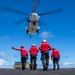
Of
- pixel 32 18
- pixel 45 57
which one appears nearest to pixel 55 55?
pixel 45 57

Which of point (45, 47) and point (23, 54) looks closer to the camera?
point (45, 47)

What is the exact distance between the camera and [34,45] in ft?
80.1

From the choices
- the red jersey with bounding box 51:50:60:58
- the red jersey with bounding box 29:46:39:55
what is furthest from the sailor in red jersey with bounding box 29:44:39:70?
the red jersey with bounding box 51:50:60:58

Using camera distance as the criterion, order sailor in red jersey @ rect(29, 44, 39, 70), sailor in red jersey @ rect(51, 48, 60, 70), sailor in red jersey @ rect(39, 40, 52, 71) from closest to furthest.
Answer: sailor in red jersey @ rect(39, 40, 52, 71) → sailor in red jersey @ rect(29, 44, 39, 70) → sailor in red jersey @ rect(51, 48, 60, 70)

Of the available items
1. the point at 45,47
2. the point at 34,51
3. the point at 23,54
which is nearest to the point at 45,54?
the point at 45,47

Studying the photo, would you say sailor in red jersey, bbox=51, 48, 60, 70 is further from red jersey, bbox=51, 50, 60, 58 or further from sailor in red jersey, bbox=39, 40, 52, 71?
sailor in red jersey, bbox=39, 40, 52, 71

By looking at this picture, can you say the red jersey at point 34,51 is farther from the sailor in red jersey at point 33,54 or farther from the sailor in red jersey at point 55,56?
the sailor in red jersey at point 55,56

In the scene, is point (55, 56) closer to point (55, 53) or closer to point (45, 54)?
point (55, 53)

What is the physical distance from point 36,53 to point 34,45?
701 millimetres

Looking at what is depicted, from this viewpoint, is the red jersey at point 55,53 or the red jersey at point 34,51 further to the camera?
the red jersey at point 55,53

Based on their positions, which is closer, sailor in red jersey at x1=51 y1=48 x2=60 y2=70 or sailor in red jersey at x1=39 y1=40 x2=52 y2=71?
sailor in red jersey at x1=39 y1=40 x2=52 y2=71

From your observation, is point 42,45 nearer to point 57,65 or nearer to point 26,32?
point 57,65

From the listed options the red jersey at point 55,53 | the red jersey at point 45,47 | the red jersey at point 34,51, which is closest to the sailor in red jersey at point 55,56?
the red jersey at point 55,53

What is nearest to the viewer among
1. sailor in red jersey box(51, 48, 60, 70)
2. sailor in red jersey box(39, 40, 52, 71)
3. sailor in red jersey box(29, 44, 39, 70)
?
sailor in red jersey box(39, 40, 52, 71)
